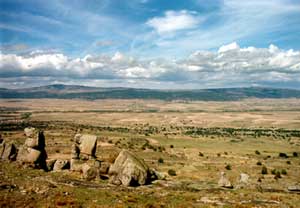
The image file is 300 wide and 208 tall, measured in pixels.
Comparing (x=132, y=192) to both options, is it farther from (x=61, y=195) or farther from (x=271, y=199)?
(x=271, y=199)

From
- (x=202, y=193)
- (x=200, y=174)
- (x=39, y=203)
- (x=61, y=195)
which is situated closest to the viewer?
(x=39, y=203)

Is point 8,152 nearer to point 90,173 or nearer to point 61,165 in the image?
point 61,165

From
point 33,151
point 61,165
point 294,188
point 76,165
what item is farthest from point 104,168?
point 294,188

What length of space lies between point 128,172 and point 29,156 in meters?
14.2

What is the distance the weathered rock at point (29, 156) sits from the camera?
4456 centimetres

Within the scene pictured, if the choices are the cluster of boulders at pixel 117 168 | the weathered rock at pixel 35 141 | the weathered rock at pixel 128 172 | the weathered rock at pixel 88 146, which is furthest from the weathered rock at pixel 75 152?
the weathered rock at pixel 128 172

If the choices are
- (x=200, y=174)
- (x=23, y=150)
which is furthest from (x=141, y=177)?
(x=200, y=174)

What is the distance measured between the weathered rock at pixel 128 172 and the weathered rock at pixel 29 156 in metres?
10.4

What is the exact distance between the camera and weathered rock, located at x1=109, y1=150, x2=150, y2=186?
1544 inches

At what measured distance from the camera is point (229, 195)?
3647cm

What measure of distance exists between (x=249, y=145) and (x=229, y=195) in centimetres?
11182

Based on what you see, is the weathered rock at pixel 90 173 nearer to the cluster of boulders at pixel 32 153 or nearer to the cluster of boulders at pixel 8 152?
the cluster of boulders at pixel 32 153

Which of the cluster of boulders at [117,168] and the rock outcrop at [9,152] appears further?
the rock outcrop at [9,152]

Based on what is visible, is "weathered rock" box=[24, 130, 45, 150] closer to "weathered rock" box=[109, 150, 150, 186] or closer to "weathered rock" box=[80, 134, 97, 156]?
"weathered rock" box=[80, 134, 97, 156]
